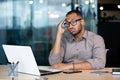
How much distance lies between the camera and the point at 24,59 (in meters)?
2.83

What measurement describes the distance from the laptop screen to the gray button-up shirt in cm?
66

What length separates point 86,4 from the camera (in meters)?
7.22

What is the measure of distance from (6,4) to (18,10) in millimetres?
305

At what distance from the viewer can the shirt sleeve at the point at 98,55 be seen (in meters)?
3.32

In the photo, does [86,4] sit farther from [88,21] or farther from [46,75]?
[46,75]

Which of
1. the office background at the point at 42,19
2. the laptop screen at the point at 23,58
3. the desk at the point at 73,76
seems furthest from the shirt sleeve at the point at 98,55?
the office background at the point at 42,19

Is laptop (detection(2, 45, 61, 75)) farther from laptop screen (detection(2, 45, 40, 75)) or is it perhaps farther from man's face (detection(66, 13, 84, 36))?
man's face (detection(66, 13, 84, 36))

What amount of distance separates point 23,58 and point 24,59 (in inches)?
0.5

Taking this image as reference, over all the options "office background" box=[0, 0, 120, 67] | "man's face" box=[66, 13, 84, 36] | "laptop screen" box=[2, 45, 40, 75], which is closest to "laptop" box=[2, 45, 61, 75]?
"laptop screen" box=[2, 45, 40, 75]

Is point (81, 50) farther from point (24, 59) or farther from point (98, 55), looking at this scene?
point (24, 59)

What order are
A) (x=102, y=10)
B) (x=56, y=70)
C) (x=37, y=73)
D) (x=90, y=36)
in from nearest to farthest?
(x=37, y=73) < (x=56, y=70) < (x=90, y=36) < (x=102, y=10)

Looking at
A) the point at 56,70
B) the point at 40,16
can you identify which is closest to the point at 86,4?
the point at 40,16

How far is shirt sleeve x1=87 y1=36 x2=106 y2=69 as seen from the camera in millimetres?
3322

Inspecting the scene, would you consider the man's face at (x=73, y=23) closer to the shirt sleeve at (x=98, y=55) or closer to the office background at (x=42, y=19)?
the shirt sleeve at (x=98, y=55)
